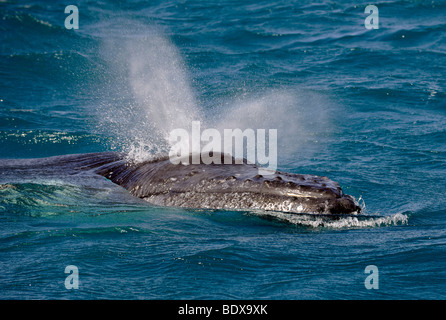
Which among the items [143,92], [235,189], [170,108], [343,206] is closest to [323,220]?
[343,206]

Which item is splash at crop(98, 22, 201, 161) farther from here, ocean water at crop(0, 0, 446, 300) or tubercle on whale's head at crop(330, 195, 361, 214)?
tubercle on whale's head at crop(330, 195, 361, 214)

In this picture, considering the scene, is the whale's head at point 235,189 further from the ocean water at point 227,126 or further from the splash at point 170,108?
the splash at point 170,108

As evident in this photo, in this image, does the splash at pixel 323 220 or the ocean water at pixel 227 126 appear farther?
the splash at pixel 323 220

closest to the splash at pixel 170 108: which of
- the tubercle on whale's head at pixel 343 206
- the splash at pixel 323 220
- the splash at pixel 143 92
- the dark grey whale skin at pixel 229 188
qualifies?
the splash at pixel 143 92

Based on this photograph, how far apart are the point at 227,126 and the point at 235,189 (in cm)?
709

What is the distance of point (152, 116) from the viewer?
15719mm

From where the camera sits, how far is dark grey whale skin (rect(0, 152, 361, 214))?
735 cm

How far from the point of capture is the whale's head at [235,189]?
7.34m

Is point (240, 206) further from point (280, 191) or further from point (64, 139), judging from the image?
point (64, 139)

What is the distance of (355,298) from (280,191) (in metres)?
1.98

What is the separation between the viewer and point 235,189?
773 centimetres

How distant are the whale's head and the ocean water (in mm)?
162

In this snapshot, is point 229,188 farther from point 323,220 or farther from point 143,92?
point 143,92
